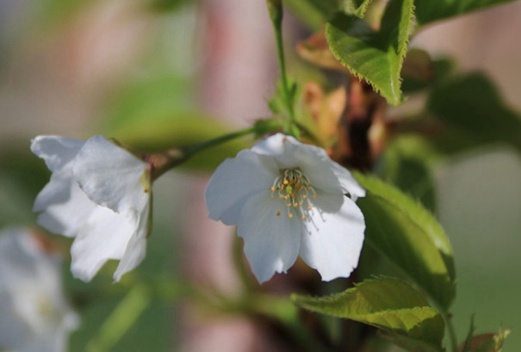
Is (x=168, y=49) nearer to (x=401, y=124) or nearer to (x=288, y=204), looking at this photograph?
(x=401, y=124)

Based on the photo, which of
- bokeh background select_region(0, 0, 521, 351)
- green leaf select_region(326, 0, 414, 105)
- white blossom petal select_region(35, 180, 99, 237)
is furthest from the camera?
bokeh background select_region(0, 0, 521, 351)

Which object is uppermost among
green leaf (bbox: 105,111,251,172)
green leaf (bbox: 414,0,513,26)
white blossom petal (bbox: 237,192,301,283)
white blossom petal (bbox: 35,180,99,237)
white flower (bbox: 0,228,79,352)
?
green leaf (bbox: 414,0,513,26)

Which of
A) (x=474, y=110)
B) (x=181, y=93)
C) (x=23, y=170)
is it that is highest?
(x=474, y=110)

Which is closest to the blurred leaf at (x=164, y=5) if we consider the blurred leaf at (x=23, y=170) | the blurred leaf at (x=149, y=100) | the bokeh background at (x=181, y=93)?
the bokeh background at (x=181, y=93)

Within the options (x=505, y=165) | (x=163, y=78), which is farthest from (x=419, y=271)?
(x=505, y=165)

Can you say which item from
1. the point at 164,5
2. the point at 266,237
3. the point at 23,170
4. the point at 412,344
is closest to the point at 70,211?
the point at 266,237

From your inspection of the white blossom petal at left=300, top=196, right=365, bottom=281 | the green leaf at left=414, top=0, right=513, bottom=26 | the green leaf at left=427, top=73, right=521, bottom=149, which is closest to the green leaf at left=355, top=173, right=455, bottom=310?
the white blossom petal at left=300, top=196, right=365, bottom=281

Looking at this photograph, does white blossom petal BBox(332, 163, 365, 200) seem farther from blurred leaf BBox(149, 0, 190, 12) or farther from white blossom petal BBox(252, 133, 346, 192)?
blurred leaf BBox(149, 0, 190, 12)

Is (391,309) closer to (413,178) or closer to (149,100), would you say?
(413,178)
